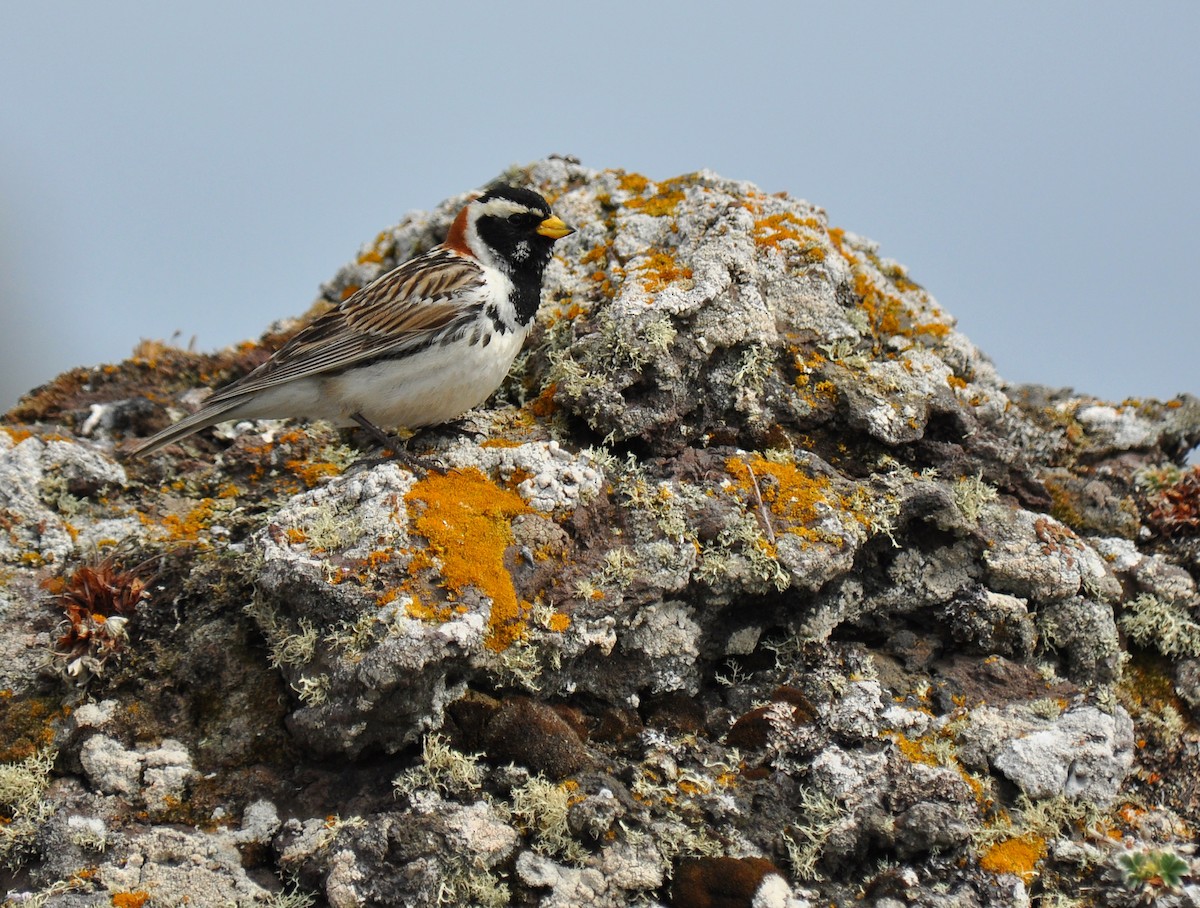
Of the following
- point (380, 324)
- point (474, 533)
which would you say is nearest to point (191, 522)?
point (380, 324)

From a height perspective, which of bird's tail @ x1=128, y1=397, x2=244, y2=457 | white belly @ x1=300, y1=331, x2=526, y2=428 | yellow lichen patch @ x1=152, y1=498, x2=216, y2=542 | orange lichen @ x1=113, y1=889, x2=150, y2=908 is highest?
white belly @ x1=300, y1=331, x2=526, y2=428

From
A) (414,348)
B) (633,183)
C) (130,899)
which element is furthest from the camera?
(633,183)

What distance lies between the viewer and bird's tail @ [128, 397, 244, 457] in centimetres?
575

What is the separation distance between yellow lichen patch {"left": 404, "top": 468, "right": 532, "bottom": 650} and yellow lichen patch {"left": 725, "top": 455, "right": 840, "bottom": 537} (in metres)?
1.12

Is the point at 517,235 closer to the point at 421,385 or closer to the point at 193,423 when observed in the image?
the point at 421,385

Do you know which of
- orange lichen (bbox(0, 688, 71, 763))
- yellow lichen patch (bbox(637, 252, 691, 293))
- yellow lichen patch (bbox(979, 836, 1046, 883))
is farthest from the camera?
yellow lichen patch (bbox(637, 252, 691, 293))

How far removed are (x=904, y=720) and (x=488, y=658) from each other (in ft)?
6.26

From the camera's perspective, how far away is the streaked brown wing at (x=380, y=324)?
5723 millimetres

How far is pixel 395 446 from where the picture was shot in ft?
18.0

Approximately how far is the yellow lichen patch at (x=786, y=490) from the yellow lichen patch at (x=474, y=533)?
1124 mm

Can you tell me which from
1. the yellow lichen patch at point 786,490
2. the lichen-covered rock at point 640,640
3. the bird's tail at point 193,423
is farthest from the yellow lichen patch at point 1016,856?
the bird's tail at point 193,423

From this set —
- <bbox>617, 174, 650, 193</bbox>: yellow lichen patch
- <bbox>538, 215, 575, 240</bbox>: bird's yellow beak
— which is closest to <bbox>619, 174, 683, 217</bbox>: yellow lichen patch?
<bbox>617, 174, 650, 193</bbox>: yellow lichen patch

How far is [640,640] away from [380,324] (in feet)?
8.11

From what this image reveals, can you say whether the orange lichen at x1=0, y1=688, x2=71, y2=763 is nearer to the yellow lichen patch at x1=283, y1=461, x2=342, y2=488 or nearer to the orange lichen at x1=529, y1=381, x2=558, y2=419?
the yellow lichen patch at x1=283, y1=461, x2=342, y2=488
